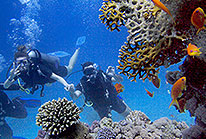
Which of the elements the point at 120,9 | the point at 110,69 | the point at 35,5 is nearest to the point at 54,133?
the point at 120,9

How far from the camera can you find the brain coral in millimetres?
2773

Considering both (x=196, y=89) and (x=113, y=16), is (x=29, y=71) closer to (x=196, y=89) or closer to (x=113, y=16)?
(x=113, y=16)

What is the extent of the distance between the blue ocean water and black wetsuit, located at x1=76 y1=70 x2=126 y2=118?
9076 mm

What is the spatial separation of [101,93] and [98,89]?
0.26 metres

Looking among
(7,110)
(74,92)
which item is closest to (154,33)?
(74,92)

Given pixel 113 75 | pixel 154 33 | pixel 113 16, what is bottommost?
pixel 154 33

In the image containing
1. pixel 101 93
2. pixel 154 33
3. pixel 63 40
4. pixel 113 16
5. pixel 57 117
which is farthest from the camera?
pixel 63 40

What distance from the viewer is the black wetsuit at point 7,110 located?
9.37 meters

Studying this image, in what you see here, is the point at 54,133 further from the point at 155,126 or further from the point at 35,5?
the point at 35,5

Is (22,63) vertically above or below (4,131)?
below

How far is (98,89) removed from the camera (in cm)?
658

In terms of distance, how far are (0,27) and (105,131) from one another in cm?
3289

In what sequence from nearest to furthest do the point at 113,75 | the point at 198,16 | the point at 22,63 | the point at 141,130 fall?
1. the point at 198,16
2. the point at 141,130
3. the point at 22,63
4. the point at 113,75

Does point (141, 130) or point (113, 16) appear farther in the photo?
point (141, 130)
